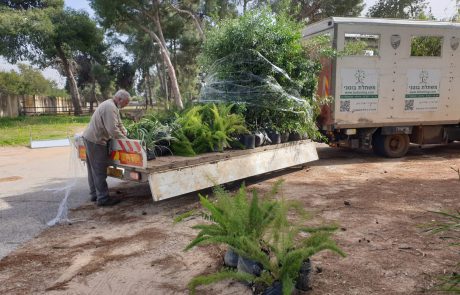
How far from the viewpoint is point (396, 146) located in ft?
34.4

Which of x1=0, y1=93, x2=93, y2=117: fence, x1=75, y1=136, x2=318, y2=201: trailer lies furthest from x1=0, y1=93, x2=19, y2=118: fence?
x1=75, y1=136, x2=318, y2=201: trailer

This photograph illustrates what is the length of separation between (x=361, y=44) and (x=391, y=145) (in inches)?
111

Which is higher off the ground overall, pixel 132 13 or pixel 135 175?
pixel 132 13

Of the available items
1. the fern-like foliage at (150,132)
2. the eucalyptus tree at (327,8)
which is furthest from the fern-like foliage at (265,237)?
the eucalyptus tree at (327,8)

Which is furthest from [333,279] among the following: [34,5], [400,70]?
[34,5]

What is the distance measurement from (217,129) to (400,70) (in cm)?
559

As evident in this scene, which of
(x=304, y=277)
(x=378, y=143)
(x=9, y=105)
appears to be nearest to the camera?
(x=304, y=277)

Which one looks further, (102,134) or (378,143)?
(378,143)

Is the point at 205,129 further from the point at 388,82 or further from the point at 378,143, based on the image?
the point at 378,143

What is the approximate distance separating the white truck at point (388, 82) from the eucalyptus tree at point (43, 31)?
20376 mm

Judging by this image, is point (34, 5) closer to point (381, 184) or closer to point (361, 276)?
point (381, 184)

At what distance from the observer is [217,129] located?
22.1 feet

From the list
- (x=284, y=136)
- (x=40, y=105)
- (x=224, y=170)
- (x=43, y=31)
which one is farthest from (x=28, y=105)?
(x=224, y=170)

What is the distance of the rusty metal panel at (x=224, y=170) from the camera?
5547 millimetres
